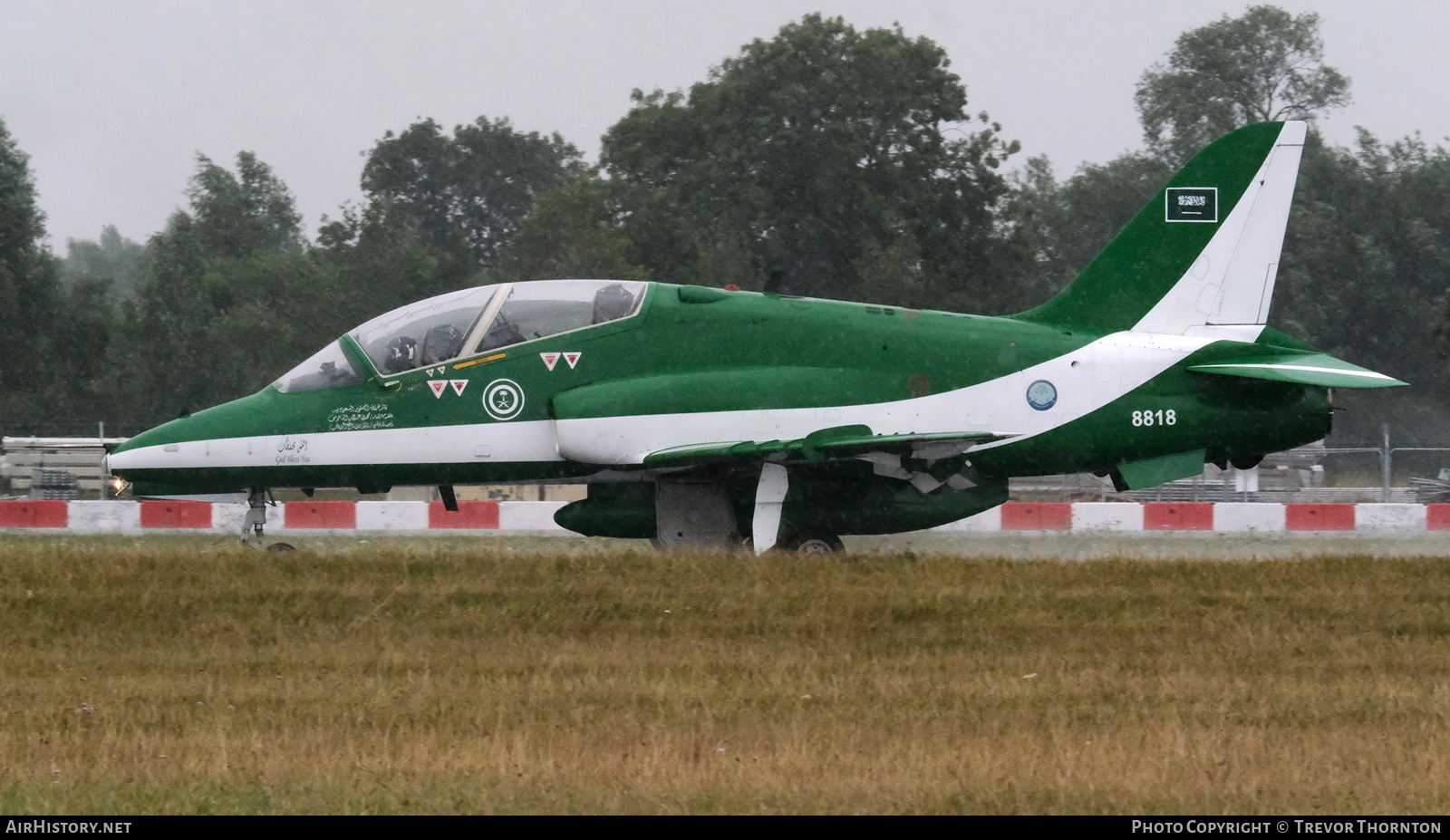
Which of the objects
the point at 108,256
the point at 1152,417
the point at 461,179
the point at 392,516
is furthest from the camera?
the point at 108,256

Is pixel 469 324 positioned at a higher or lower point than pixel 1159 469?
higher

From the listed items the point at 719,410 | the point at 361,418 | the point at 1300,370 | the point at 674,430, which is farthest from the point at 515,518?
the point at 1300,370

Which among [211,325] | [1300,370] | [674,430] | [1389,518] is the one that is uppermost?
[211,325]

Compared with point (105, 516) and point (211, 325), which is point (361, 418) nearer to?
point (105, 516)

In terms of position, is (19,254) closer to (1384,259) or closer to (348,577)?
(348,577)

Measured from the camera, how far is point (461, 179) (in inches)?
2835

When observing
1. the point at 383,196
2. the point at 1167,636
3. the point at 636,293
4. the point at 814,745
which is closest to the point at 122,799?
the point at 814,745

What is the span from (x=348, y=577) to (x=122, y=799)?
5.33m

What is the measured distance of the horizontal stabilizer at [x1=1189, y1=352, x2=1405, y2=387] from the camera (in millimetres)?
14500

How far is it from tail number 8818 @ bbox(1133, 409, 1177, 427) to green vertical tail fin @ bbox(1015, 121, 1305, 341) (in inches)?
35.2

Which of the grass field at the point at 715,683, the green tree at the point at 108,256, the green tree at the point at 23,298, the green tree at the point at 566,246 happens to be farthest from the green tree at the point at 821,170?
the green tree at the point at 108,256

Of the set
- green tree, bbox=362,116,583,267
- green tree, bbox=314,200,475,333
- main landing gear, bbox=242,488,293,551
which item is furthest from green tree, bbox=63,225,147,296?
main landing gear, bbox=242,488,293,551

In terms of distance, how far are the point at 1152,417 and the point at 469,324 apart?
6170 millimetres

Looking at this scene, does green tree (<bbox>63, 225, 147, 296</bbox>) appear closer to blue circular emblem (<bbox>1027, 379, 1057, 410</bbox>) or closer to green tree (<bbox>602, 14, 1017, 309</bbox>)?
green tree (<bbox>602, 14, 1017, 309</bbox>)
